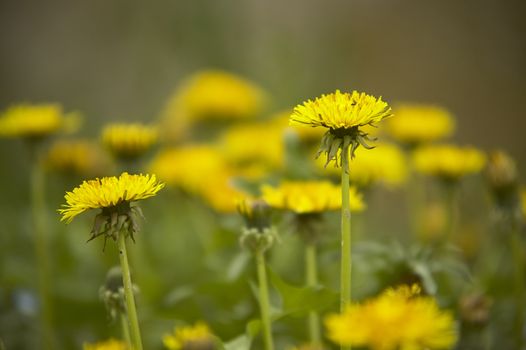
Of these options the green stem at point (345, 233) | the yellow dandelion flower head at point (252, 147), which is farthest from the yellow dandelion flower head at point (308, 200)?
the yellow dandelion flower head at point (252, 147)

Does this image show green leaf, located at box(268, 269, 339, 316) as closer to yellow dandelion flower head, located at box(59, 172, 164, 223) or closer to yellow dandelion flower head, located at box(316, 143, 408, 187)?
yellow dandelion flower head, located at box(59, 172, 164, 223)

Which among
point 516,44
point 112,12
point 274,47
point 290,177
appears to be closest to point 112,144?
point 290,177

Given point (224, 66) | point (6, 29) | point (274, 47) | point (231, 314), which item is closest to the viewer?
point (231, 314)

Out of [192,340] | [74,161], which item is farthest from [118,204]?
[74,161]

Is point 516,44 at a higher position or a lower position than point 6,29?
lower

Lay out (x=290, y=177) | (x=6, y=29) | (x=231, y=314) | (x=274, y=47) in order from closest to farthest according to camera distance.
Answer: (x=231, y=314)
(x=290, y=177)
(x=274, y=47)
(x=6, y=29)

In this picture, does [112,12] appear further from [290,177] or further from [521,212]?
[521,212]

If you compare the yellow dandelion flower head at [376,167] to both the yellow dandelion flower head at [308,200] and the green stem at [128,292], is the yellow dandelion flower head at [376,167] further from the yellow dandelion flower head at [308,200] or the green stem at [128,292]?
the green stem at [128,292]

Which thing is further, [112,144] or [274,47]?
[274,47]
